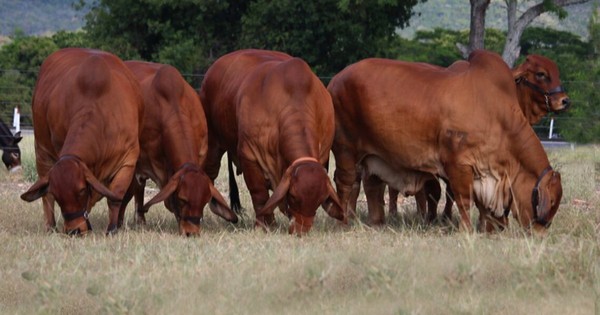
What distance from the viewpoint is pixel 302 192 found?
9.94 meters

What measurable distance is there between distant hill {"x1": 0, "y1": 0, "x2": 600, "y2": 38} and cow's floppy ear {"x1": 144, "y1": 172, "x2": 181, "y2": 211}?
66.0m

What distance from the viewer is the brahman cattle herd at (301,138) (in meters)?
10.2

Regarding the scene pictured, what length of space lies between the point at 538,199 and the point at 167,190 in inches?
121

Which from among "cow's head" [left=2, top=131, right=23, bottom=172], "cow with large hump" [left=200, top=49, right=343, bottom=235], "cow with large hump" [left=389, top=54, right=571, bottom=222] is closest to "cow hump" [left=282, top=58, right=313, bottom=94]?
"cow with large hump" [left=200, top=49, right=343, bottom=235]

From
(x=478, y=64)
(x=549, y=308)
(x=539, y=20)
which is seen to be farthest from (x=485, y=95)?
(x=539, y=20)

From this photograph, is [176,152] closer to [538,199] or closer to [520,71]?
[538,199]

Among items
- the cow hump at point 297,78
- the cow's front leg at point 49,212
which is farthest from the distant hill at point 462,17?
the cow's front leg at point 49,212

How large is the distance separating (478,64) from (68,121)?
361 centimetres

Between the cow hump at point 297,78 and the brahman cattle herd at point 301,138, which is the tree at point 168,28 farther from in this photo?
the cow hump at point 297,78

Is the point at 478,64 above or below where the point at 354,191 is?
above

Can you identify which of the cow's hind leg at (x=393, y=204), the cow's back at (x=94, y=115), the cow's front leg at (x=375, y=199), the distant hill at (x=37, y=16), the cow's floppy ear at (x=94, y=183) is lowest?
the distant hill at (x=37, y=16)

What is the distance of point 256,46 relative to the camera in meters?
30.3

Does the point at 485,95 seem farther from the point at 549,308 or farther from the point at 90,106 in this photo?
the point at 549,308

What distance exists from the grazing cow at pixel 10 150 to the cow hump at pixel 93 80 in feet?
27.6
